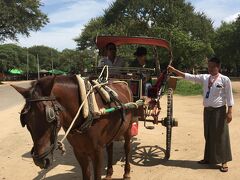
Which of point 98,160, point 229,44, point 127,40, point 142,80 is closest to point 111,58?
point 127,40

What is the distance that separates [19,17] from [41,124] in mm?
43502

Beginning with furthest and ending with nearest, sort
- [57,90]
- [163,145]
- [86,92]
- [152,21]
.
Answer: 1. [152,21]
2. [163,145]
3. [86,92]
4. [57,90]

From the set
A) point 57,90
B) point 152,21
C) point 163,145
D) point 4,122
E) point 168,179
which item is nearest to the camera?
point 57,90

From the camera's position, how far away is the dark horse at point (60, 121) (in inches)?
158

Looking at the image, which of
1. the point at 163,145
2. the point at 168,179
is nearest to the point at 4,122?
the point at 163,145

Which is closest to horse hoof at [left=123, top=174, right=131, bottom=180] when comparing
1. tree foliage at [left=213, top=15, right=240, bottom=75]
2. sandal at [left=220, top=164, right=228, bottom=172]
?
sandal at [left=220, top=164, right=228, bottom=172]

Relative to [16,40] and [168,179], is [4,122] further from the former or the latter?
[16,40]

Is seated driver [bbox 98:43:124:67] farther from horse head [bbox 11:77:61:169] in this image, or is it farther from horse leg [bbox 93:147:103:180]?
horse head [bbox 11:77:61:169]

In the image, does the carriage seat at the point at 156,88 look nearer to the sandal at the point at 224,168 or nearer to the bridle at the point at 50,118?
the sandal at the point at 224,168

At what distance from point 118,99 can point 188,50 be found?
28203mm

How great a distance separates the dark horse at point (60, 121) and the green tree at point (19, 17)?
3996 cm

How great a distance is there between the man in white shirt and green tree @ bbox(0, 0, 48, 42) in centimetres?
3862

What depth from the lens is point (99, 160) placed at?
508 centimetres

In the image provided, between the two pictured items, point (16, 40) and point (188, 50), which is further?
point (16, 40)
